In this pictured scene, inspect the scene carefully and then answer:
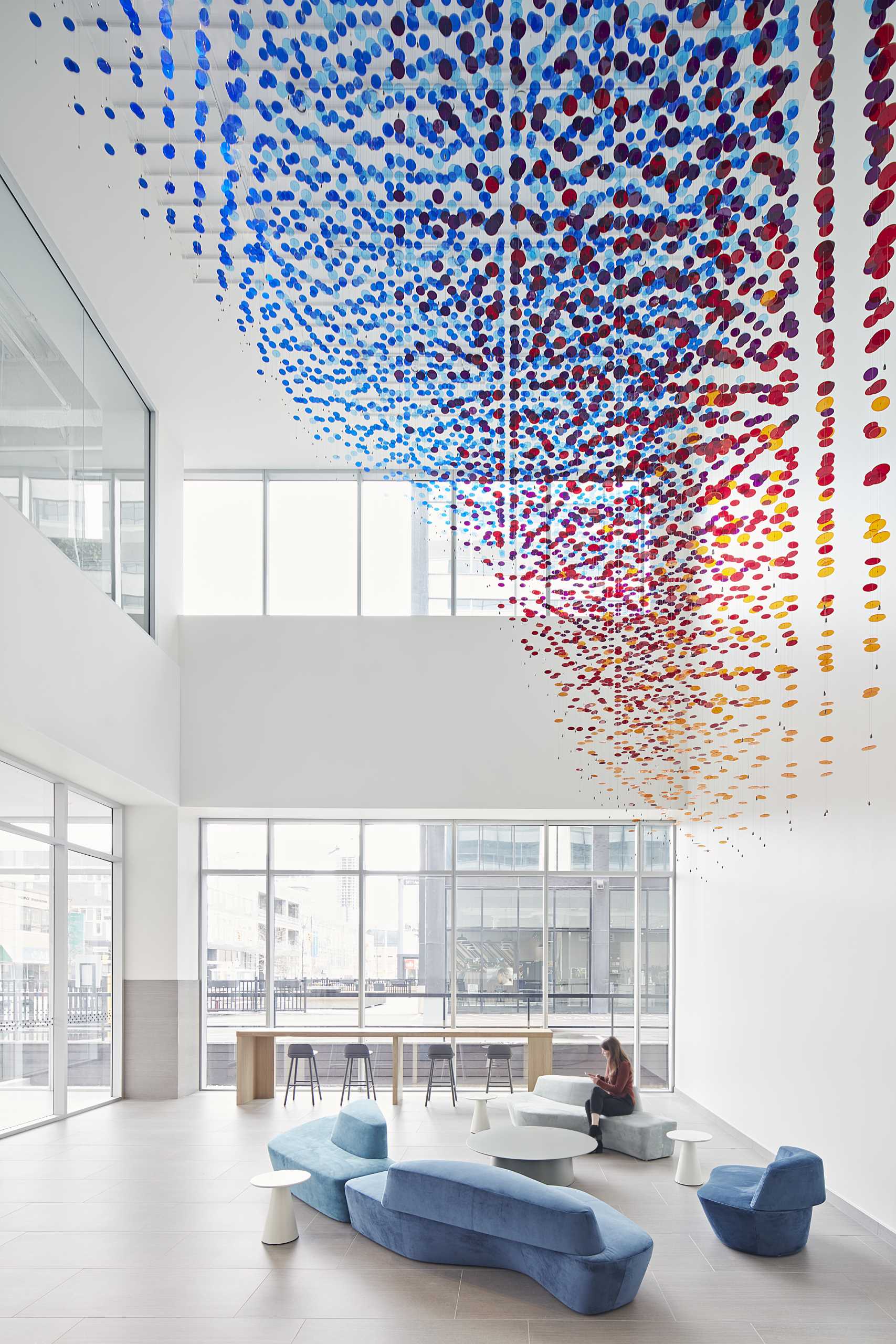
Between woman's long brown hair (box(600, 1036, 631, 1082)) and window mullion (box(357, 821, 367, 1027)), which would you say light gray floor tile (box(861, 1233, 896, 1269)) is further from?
window mullion (box(357, 821, 367, 1027))

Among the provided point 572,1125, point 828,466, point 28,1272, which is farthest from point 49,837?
Result: point 828,466

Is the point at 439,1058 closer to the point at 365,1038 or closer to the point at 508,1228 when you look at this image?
the point at 365,1038

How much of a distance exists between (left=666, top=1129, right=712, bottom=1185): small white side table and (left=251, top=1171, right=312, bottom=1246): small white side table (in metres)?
2.95

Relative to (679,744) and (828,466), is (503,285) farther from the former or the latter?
(679,744)

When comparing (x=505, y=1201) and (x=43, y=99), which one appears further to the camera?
(x=43, y=99)

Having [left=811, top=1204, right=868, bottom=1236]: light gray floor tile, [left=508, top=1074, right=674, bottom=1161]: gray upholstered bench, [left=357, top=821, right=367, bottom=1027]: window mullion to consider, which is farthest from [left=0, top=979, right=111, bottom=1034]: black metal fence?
[left=811, top=1204, right=868, bottom=1236]: light gray floor tile

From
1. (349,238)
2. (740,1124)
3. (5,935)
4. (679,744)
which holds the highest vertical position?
(349,238)

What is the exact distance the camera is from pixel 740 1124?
9.64 meters

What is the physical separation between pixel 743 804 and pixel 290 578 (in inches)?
242

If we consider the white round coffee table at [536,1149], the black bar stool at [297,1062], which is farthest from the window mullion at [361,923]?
the white round coffee table at [536,1149]

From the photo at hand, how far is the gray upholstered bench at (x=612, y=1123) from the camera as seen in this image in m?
8.86

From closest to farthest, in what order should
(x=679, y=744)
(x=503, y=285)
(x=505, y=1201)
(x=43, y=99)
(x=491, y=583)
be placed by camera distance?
1. (x=505, y=1201)
2. (x=43, y=99)
3. (x=503, y=285)
4. (x=679, y=744)
5. (x=491, y=583)

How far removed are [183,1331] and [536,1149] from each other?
111 inches

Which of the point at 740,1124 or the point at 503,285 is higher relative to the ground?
the point at 503,285
